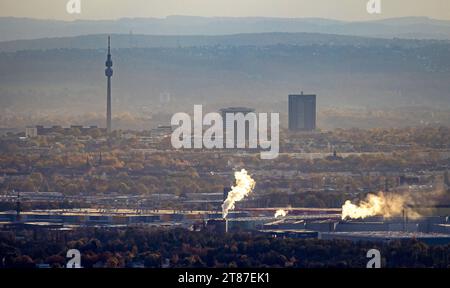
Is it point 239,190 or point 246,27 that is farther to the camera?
point 246,27

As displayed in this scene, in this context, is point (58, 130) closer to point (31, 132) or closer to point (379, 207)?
point (31, 132)

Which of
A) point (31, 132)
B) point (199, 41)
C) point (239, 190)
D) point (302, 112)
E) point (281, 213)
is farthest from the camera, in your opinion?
point (199, 41)

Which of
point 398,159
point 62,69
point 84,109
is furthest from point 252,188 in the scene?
point 62,69

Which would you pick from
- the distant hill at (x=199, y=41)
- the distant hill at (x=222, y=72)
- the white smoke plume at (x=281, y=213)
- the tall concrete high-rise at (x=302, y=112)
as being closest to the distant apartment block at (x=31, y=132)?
the tall concrete high-rise at (x=302, y=112)

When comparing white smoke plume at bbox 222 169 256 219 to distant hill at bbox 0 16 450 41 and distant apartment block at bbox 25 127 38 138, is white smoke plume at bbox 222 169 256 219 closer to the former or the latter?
distant apartment block at bbox 25 127 38 138

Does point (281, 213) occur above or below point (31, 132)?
below

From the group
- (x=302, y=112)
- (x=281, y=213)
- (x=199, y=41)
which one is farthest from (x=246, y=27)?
(x=281, y=213)
